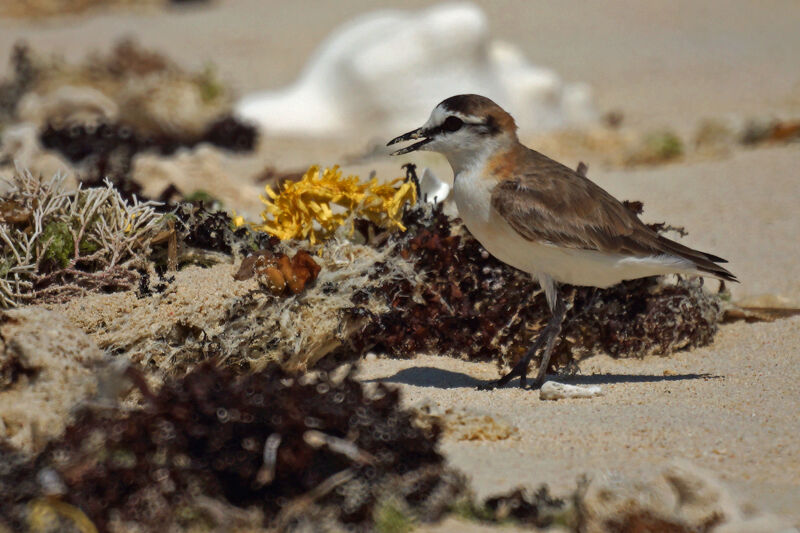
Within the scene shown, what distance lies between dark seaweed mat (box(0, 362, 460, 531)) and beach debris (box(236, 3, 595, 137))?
30.0 feet

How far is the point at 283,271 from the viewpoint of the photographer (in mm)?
5152

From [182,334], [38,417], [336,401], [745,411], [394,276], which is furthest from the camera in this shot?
[394,276]

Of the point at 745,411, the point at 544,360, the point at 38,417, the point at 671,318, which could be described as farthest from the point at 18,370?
the point at 671,318

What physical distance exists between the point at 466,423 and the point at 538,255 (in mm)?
1194

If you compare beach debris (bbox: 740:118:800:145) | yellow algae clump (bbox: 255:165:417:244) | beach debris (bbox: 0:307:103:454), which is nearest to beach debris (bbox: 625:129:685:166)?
beach debris (bbox: 740:118:800:145)

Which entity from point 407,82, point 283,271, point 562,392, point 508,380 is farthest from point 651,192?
point 283,271

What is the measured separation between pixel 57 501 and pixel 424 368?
2.45 m

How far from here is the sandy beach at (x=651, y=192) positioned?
13.0ft

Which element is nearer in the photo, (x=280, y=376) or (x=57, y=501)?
(x=57, y=501)

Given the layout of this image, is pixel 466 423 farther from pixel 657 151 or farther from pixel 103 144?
pixel 657 151

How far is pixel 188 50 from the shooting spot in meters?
18.5

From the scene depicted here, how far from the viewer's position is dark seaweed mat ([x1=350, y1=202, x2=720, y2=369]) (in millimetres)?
5574

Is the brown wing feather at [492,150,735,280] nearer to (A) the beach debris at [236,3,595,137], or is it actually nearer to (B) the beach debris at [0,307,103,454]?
(B) the beach debris at [0,307,103,454]

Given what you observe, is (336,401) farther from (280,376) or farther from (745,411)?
(745,411)
